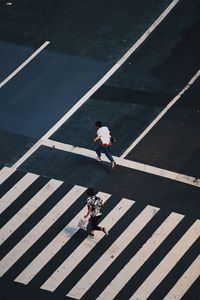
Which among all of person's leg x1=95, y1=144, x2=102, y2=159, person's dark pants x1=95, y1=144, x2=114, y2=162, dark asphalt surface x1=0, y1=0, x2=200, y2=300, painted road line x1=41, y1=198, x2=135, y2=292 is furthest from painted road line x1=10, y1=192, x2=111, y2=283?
person's leg x1=95, y1=144, x2=102, y2=159

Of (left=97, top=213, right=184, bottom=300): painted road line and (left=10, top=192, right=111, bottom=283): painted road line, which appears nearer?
(left=97, top=213, right=184, bottom=300): painted road line

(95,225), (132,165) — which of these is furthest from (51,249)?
(132,165)

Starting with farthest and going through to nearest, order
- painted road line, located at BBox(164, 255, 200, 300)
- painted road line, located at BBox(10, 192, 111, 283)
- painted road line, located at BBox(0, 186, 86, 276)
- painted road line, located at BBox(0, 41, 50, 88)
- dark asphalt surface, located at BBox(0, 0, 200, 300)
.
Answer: painted road line, located at BBox(0, 41, 50, 88) → dark asphalt surface, located at BBox(0, 0, 200, 300) → painted road line, located at BBox(0, 186, 86, 276) → painted road line, located at BBox(10, 192, 111, 283) → painted road line, located at BBox(164, 255, 200, 300)

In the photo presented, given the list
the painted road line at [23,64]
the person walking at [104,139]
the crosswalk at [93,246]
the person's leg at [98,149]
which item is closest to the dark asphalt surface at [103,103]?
the crosswalk at [93,246]

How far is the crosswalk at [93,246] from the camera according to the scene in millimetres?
20688

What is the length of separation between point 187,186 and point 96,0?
14576mm

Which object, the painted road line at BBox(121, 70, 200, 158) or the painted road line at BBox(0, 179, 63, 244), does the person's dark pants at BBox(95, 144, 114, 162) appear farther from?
the painted road line at BBox(0, 179, 63, 244)

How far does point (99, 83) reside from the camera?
29.4 meters

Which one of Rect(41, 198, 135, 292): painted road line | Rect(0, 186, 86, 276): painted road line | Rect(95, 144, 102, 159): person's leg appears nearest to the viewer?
Rect(41, 198, 135, 292): painted road line

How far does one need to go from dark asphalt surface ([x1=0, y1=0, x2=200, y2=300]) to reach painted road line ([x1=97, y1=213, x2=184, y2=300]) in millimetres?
195

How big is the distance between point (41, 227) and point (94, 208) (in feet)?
7.44

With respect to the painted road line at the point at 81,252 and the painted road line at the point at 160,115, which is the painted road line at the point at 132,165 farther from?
the painted road line at the point at 81,252

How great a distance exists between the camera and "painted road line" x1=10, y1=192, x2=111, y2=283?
21188 millimetres

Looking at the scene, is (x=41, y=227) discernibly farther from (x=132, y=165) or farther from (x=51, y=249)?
(x=132, y=165)
